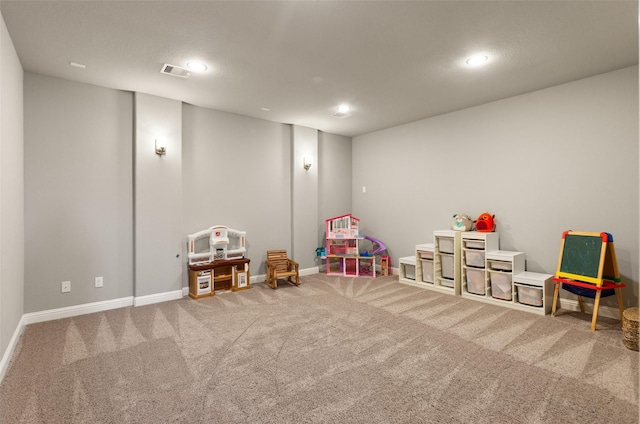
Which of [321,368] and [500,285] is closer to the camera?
[321,368]

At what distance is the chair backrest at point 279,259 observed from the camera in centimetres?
497

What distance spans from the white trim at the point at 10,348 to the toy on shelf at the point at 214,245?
173cm

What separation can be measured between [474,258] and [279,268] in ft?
9.29

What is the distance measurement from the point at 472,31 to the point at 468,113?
2.22 meters

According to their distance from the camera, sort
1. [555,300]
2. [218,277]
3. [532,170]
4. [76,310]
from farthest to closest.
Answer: [218,277], [532,170], [76,310], [555,300]

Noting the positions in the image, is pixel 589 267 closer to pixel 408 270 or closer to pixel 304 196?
pixel 408 270

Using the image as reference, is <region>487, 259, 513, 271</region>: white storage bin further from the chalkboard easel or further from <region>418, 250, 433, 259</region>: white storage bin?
<region>418, 250, 433, 259</region>: white storage bin

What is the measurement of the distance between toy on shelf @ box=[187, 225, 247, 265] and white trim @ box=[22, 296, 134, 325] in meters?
0.90

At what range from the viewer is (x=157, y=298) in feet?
13.0

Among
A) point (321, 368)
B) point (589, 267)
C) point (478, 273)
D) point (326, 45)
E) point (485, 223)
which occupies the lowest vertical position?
point (321, 368)

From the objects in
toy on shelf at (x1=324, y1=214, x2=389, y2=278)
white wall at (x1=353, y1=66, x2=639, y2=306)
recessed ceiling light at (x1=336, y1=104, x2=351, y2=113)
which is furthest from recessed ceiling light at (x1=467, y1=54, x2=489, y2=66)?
toy on shelf at (x1=324, y1=214, x2=389, y2=278)

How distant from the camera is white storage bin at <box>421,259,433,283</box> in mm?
4629

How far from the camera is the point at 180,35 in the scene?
2592 millimetres

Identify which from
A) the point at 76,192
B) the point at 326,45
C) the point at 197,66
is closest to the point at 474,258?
the point at 326,45
